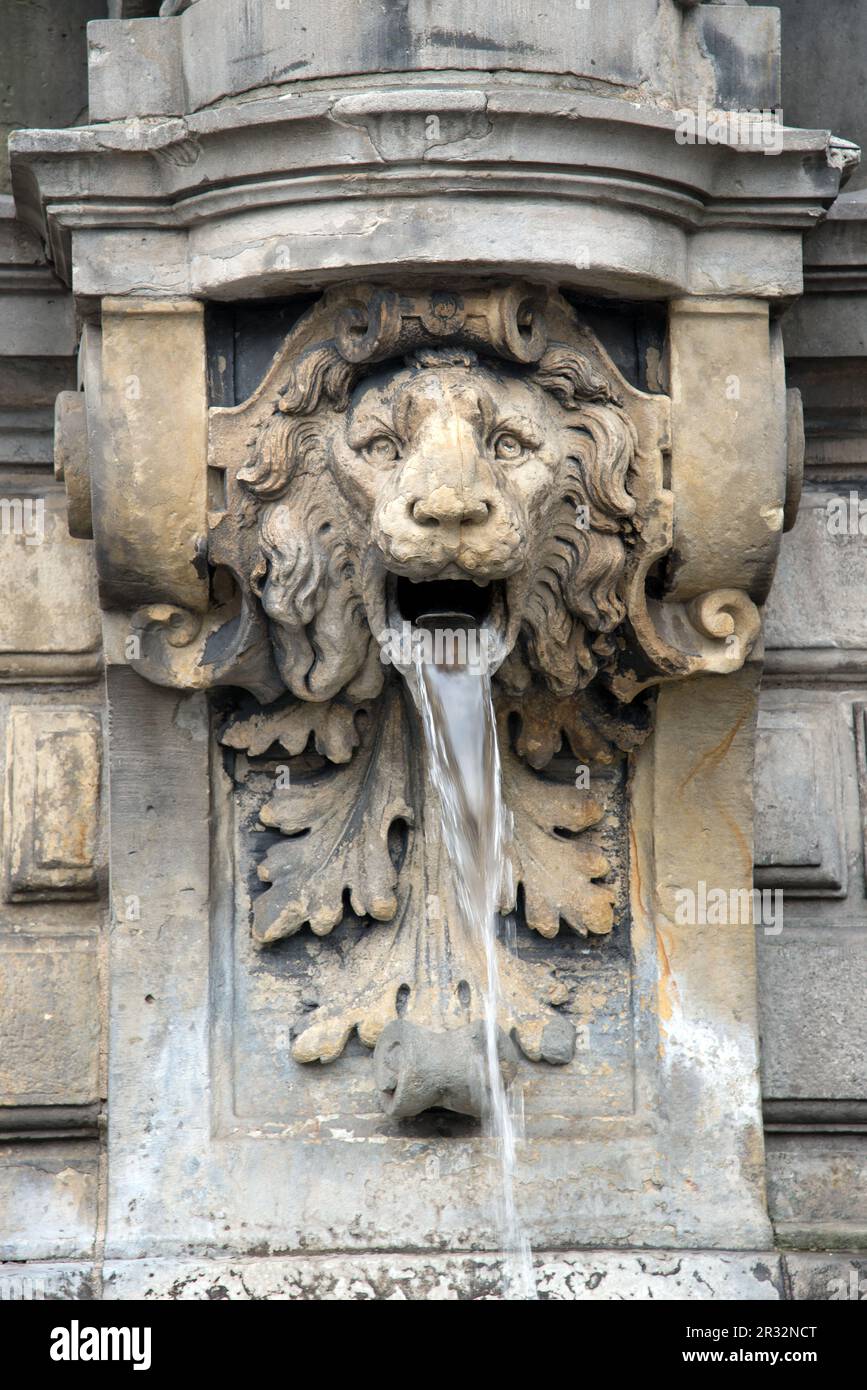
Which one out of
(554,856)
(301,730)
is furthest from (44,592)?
(554,856)

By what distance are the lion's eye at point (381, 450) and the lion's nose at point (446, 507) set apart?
0.52ft

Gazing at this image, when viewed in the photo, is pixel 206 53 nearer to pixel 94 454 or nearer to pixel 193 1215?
pixel 94 454

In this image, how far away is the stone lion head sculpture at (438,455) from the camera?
323 cm

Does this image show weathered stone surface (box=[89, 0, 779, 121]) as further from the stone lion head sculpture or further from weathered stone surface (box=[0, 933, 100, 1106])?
weathered stone surface (box=[0, 933, 100, 1106])

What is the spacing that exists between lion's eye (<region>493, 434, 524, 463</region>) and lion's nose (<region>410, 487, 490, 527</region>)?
0.15 metres

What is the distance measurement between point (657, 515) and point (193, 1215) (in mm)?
1354

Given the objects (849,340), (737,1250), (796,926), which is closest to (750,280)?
(849,340)

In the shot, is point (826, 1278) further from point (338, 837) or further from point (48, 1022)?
point (48, 1022)

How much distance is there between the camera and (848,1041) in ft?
12.2

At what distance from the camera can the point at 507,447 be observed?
329 cm

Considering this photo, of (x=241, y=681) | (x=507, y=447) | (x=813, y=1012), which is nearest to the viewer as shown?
(x=507, y=447)

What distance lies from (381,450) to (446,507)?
0.21 meters

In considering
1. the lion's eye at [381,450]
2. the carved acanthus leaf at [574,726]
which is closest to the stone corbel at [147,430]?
the lion's eye at [381,450]

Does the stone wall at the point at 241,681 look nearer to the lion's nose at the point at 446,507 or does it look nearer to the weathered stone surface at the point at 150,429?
the weathered stone surface at the point at 150,429
